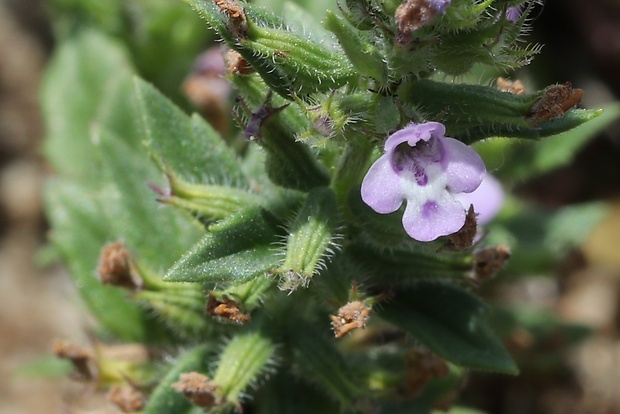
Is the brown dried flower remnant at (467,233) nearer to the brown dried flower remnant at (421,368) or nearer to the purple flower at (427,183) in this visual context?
the purple flower at (427,183)

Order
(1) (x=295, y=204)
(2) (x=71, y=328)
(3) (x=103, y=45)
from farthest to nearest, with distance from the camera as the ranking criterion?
1. (2) (x=71, y=328)
2. (3) (x=103, y=45)
3. (1) (x=295, y=204)

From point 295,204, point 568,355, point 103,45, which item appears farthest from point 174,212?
point 568,355

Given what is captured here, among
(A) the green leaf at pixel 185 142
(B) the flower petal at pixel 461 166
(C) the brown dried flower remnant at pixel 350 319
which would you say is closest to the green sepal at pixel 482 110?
(B) the flower petal at pixel 461 166

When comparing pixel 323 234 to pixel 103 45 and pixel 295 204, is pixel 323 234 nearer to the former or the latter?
pixel 295 204

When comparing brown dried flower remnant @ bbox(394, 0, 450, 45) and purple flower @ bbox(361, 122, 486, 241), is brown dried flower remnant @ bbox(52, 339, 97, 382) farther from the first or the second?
brown dried flower remnant @ bbox(394, 0, 450, 45)

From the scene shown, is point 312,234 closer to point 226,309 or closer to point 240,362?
point 226,309

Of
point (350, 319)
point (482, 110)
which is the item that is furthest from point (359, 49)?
point (350, 319)
